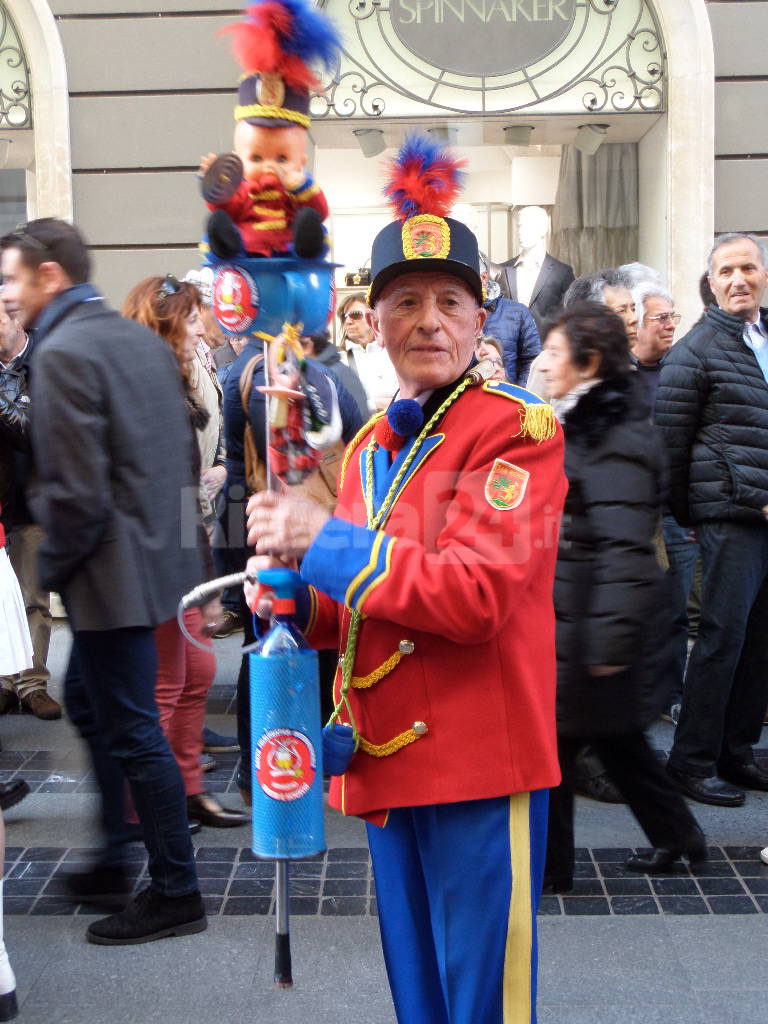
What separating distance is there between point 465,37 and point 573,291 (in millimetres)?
3253

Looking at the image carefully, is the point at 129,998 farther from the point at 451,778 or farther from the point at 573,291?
the point at 573,291

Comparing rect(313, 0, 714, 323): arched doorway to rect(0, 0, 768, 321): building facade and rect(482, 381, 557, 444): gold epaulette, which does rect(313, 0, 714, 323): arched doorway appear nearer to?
rect(0, 0, 768, 321): building facade

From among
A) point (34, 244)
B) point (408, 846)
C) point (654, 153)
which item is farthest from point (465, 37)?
point (408, 846)

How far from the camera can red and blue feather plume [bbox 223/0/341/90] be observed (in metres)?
2.25

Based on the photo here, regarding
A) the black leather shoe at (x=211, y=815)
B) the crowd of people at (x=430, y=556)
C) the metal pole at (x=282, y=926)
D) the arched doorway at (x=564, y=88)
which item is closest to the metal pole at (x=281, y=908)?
the metal pole at (x=282, y=926)

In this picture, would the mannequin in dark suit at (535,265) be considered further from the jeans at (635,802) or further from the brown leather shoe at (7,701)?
the jeans at (635,802)

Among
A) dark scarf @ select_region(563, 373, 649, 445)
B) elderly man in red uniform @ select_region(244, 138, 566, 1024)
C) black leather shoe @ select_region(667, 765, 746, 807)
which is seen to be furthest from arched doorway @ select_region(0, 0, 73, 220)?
elderly man in red uniform @ select_region(244, 138, 566, 1024)

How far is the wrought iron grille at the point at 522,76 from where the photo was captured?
8398 millimetres

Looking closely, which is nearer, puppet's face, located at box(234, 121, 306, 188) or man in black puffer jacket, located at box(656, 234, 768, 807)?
puppet's face, located at box(234, 121, 306, 188)

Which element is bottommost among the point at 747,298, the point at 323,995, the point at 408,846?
the point at 323,995

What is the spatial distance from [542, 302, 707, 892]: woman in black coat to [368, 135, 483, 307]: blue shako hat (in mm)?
1602

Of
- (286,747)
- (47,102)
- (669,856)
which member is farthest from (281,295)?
(47,102)

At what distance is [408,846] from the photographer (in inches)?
89.0

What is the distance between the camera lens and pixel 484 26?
8430mm
